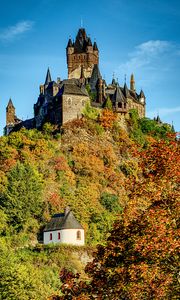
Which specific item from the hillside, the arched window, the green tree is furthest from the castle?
the arched window

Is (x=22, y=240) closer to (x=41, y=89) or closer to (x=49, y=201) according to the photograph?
(x=49, y=201)

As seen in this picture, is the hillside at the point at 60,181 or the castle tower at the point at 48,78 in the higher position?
the castle tower at the point at 48,78

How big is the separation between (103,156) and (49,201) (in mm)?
14085

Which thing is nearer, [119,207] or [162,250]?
[162,250]

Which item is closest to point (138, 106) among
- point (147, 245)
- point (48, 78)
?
point (48, 78)

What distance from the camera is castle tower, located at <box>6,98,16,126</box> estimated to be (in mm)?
106631

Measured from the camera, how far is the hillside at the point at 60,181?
2455 inches

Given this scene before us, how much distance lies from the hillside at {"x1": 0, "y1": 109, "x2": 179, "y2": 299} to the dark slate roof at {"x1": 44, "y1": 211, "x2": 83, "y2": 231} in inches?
63.9

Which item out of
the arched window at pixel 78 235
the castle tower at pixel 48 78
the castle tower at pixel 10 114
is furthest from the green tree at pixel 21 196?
the castle tower at pixel 10 114

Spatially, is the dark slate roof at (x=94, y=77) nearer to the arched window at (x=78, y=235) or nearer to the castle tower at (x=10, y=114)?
the castle tower at (x=10, y=114)

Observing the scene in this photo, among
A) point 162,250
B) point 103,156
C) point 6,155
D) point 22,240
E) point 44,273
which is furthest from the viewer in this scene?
point 103,156

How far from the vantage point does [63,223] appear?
2601 inches

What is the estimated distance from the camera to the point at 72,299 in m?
20.6

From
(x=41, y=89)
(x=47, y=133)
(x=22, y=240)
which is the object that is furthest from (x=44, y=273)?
(x=41, y=89)
